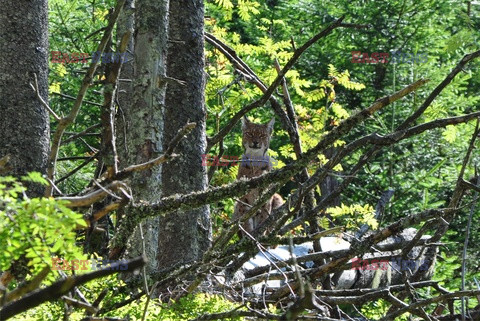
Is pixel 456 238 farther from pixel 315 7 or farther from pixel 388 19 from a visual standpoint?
pixel 315 7

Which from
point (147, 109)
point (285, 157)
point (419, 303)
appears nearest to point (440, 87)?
point (419, 303)

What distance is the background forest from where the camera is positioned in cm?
356

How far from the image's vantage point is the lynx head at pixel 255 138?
33.2ft

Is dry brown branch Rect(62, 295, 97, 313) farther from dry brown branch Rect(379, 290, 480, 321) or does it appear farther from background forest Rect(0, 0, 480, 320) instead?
dry brown branch Rect(379, 290, 480, 321)

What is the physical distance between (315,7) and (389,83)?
2138 millimetres

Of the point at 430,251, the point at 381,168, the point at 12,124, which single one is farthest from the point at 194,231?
Answer: the point at 381,168

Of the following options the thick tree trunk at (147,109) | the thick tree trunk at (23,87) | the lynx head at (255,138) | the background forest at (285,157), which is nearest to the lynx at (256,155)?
the lynx head at (255,138)

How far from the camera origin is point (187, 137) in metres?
6.31

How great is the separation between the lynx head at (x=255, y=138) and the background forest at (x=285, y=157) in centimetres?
31

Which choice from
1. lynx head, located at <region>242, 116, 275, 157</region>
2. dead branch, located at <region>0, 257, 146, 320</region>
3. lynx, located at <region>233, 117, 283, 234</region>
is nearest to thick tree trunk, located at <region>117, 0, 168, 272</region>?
dead branch, located at <region>0, 257, 146, 320</region>

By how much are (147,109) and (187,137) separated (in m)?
1.37

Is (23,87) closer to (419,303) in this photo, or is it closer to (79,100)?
(79,100)

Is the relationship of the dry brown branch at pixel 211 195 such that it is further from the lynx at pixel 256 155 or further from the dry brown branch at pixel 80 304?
the lynx at pixel 256 155

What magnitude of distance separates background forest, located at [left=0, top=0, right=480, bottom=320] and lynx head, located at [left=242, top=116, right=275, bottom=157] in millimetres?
308
